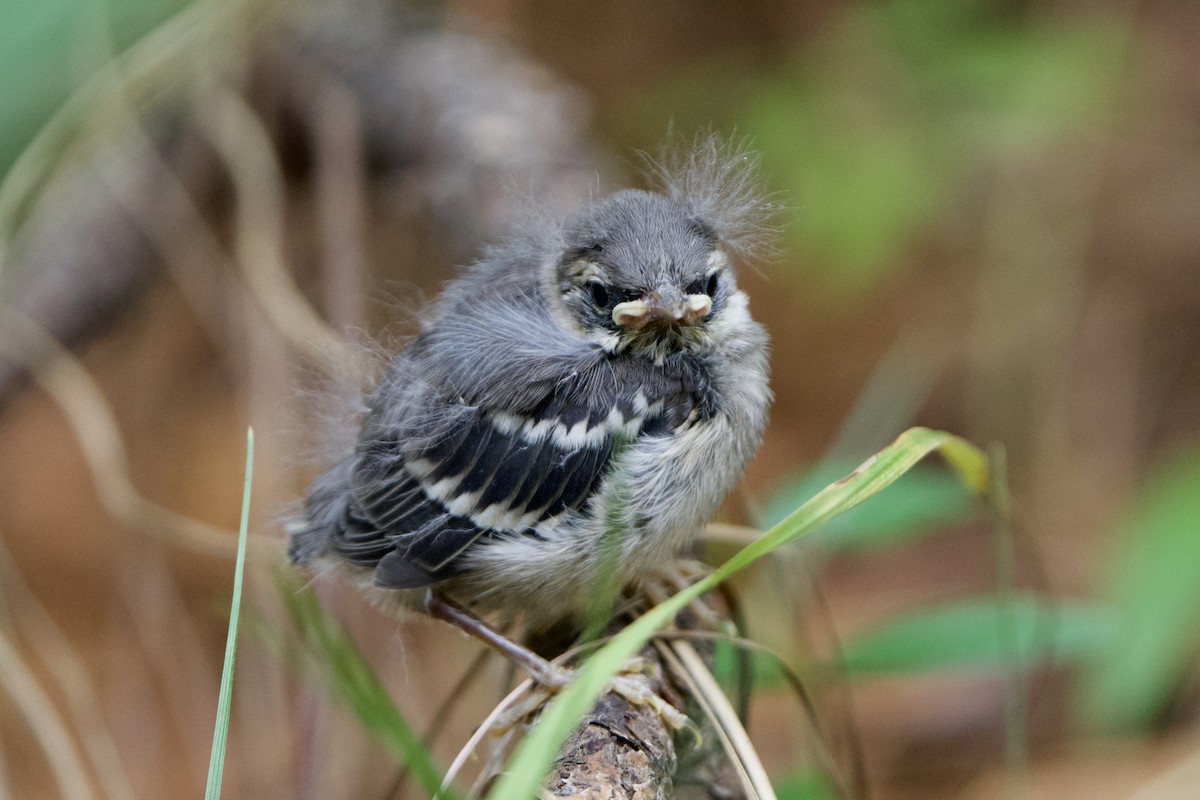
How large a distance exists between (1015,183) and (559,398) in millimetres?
2453

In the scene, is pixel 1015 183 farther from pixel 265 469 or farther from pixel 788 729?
pixel 265 469

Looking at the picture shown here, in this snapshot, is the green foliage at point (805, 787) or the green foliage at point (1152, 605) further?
the green foliage at point (1152, 605)

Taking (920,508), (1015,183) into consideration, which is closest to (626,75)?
(1015,183)

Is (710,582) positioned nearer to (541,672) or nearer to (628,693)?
(628,693)

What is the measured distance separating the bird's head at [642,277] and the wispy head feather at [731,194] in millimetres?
113

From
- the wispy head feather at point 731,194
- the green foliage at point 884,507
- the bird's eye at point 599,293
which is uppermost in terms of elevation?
the wispy head feather at point 731,194

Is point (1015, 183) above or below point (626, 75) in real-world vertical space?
below

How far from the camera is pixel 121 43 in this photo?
229 cm

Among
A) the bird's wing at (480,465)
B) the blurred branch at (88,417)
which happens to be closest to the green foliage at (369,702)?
the bird's wing at (480,465)

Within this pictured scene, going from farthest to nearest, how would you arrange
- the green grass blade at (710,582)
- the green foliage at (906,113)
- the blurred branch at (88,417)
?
the green foliage at (906,113), the blurred branch at (88,417), the green grass blade at (710,582)

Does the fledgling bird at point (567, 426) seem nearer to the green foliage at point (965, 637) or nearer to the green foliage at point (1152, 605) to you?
the green foliage at point (965, 637)

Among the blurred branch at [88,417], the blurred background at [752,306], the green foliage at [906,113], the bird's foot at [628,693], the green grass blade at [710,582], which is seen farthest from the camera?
the green foliage at [906,113]

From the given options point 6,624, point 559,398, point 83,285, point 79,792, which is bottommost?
point 79,792

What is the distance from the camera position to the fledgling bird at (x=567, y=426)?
1.57m
